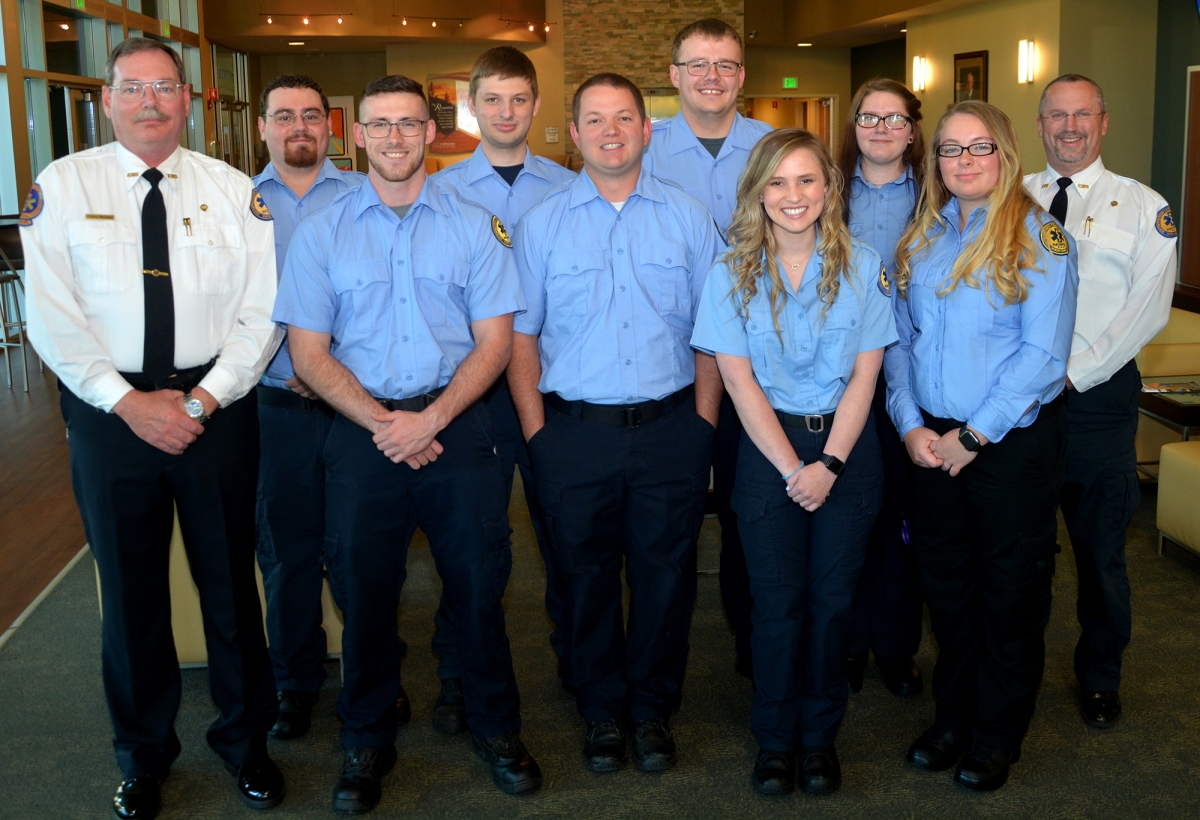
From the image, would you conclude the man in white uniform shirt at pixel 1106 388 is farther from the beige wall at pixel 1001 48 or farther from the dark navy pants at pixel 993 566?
the beige wall at pixel 1001 48

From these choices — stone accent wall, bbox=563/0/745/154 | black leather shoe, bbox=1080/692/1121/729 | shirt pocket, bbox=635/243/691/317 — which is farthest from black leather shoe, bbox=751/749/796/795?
stone accent wall, bbox=563/0/745/154

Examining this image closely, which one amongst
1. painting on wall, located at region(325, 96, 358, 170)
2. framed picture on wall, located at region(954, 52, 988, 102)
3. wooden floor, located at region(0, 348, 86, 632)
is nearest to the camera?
wooden floor, located at region(0, 348, 86, 632)

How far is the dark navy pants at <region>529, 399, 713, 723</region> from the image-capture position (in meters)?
2.75

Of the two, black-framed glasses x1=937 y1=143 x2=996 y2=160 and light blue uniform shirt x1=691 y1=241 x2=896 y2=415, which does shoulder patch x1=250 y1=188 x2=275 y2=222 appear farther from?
black-framed glasses x1=937 y1=143 x2=996 y2=160

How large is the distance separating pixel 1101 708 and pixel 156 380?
272 cm

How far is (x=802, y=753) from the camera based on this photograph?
2.73 meters

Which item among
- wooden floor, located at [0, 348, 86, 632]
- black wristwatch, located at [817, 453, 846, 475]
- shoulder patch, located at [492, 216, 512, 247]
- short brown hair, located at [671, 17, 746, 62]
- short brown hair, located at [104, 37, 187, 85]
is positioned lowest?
wooden floor, located at [0, 348, 86, 632]

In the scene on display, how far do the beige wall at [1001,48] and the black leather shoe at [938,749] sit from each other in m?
10.3

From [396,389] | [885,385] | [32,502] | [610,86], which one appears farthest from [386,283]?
[32,502]

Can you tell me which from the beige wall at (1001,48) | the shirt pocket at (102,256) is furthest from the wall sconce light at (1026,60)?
the shirt pocket at (102,256)

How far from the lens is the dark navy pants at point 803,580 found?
8.62ft

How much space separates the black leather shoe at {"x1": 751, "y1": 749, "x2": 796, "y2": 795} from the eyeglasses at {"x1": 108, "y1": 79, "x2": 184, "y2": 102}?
223 centimetres

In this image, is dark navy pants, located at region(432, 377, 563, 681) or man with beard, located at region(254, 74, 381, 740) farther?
dark navy pants, located at region(432, 377, 563, 681)

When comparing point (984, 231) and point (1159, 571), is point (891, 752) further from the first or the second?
point (1159, 571)
